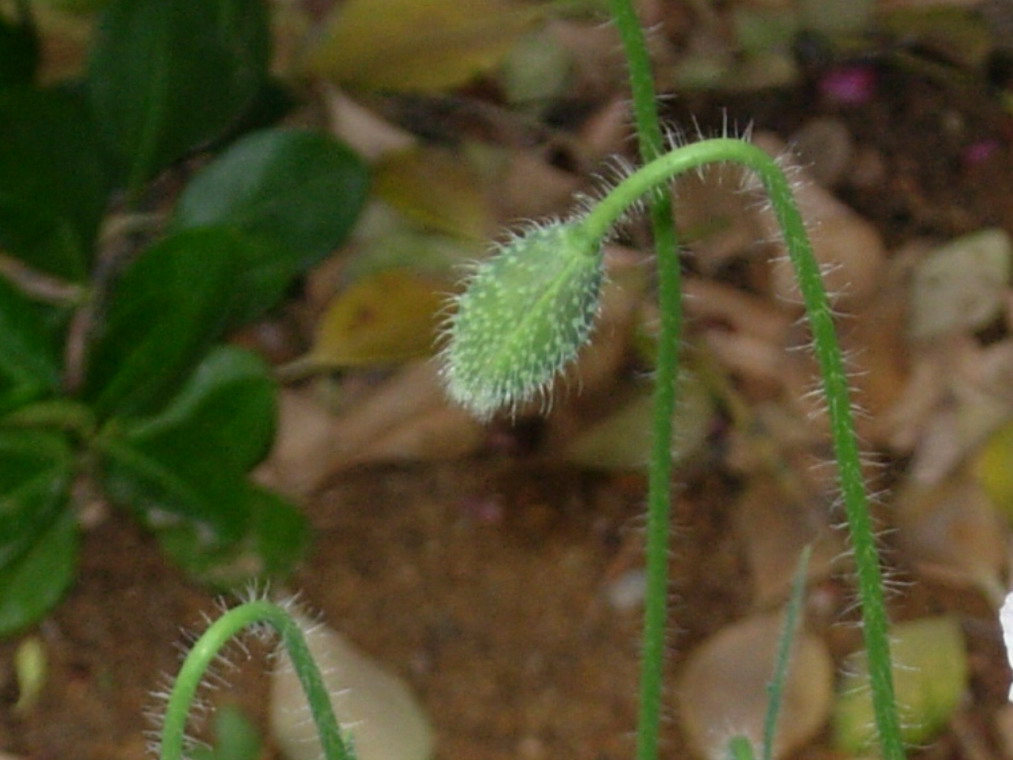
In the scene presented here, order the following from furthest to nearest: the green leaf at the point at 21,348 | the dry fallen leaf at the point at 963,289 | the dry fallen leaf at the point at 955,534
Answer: the dry fallen leaf at the point at 963,289 → the dry fallen leaf at the point at 955,534 → the green leaf at the point at 21,348

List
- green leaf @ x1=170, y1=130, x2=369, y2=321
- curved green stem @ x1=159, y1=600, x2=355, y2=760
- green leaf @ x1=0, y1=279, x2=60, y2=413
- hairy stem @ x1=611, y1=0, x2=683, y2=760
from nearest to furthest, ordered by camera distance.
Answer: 1. curved green stem @ x1=159, y1=600, x2=355, y2=760
2. hairy stem @ x1=611, y1=0, x2=683, y2=760
3. green leaf @ x1=0, y1=279, x2=60, y2=413
4. green leaf @ x1=170, y1=130, x2=369, y2=321

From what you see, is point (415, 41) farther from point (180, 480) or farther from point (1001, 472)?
point (1001, 472)

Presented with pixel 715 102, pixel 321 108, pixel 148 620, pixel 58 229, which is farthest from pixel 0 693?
pixel 715 102

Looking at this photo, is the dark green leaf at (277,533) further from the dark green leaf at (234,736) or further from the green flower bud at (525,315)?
the green flower bud at (525,315)

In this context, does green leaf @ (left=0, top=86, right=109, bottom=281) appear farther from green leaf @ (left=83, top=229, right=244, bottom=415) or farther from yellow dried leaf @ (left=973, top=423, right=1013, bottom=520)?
yellow dried leaf @ (left=973, top=423, right=1013, bottom=520)

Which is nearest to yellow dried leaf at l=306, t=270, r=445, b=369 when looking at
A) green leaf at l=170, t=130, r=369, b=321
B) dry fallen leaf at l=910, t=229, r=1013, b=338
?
green leaf at l=170, t=130, r=369, b=321

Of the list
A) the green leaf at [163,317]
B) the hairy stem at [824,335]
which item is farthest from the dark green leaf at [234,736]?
the hairy stem at [824,335]
